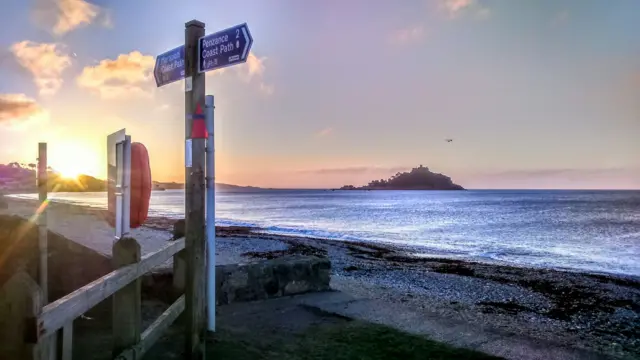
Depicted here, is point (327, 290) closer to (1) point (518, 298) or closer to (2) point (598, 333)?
(2) point (598, 333)

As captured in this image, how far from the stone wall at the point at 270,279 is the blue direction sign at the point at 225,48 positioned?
3327 millimetres

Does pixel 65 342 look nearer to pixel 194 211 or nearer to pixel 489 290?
pixel 194 211

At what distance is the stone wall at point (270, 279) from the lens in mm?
6734

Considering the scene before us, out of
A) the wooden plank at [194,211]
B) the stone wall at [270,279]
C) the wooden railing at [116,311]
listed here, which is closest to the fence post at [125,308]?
the wooden railing at [116,311]

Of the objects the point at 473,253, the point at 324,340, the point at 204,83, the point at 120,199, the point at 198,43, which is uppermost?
the point at 198,43

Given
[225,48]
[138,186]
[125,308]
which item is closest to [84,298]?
[125,308]

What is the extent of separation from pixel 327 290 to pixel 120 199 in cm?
458

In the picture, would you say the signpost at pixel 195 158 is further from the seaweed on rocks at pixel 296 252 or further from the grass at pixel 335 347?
the seaweed on rocks at pixel 296 252

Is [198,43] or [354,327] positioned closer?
[198,43]

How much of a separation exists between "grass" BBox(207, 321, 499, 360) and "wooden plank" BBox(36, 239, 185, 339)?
1.52m

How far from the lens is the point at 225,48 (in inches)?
162

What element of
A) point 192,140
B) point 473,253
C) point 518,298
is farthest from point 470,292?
point 473,253

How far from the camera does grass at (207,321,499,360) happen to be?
4.86 metres

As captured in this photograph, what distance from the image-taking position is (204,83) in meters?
4.40
